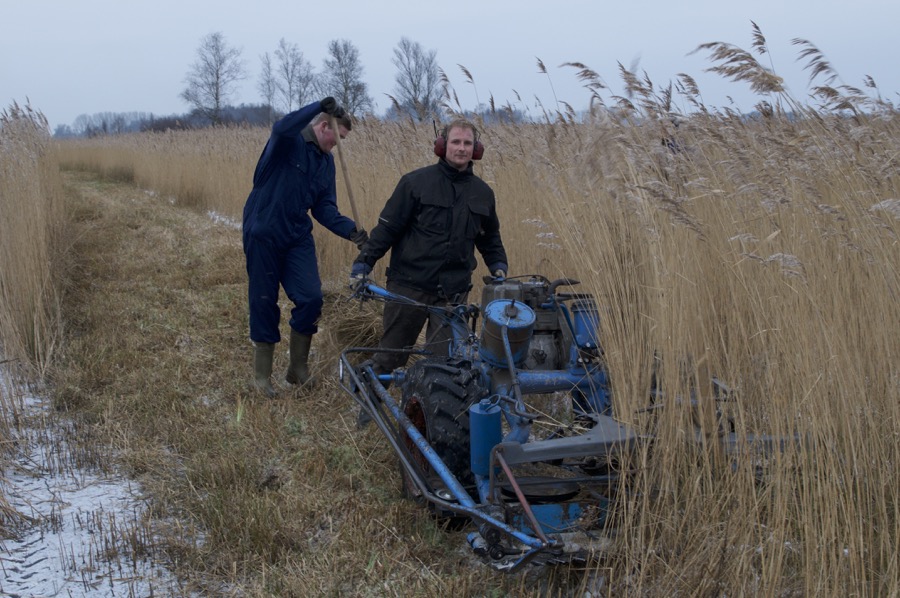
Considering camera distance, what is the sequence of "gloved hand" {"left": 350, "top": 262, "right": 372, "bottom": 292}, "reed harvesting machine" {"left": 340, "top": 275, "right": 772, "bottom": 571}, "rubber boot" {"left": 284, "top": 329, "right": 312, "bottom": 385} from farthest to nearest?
"rubber boot" {"left": 284, "top": 329, "right": 312, "bottom": 385} → "gloved hand" {"left": 350, "top": 262, "right": 372, "bottom": 292} → "reed harvesting machine" {"left": 340, "top": 275, "right": 772, "bottom": 571}

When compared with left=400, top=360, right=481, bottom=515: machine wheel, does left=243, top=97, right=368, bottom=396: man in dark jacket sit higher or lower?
higher

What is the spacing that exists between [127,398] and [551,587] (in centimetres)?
319

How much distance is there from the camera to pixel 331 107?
480 cm

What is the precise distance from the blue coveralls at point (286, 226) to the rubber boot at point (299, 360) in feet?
0.19

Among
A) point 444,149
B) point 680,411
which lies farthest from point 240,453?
point 680,411

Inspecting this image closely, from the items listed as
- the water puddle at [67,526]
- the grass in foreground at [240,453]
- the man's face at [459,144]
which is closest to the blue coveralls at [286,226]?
the grass in foreground at [240,453]

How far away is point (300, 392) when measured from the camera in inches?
210

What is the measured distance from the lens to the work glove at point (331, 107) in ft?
15.5

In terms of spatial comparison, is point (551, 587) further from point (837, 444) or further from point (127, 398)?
point (127, 398)

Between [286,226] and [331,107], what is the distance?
A: 85cm

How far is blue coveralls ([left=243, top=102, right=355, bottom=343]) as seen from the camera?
5160 millimetres

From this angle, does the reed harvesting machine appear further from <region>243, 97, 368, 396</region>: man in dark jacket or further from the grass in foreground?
<region>243, 97, 368, 396</region>: man in dark jacket

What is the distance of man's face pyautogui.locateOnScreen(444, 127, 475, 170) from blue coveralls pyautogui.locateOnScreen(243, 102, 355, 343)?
3.37 feet

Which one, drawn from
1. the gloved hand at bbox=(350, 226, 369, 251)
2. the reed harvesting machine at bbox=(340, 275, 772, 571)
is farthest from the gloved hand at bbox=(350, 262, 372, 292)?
the gloved hand at bbox=(350, 226, 369, 251)
